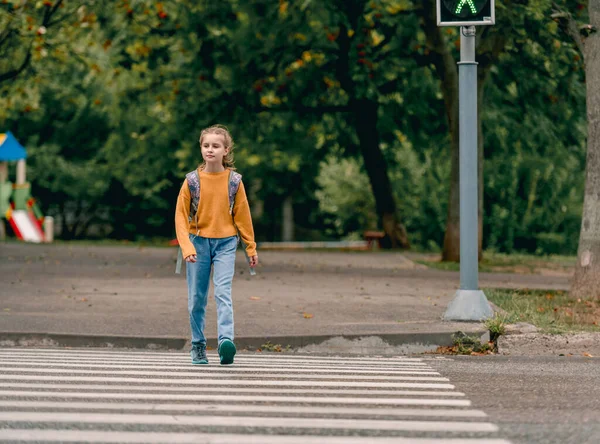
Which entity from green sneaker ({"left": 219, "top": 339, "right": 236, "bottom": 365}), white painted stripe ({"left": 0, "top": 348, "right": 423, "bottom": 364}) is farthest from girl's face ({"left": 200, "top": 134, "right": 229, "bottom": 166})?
white painted stripe ({"left": 0, "top": 348, "right": 423, "bottom": 364})

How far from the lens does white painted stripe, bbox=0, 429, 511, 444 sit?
18.5ft

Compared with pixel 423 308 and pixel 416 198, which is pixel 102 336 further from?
pixel 416 198

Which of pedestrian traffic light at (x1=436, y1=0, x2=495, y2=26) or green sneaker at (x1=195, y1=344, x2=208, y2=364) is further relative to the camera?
pedestrian traffic light at (x1=436, y1=0, x2=495, y2=26)

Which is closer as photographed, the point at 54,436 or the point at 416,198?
the point at 54,436

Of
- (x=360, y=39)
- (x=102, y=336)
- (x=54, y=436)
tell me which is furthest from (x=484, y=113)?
(x=54, y=436)

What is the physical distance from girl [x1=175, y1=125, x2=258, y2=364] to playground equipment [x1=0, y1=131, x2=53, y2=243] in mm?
27412

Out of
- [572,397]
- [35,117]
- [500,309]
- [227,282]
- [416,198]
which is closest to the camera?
[572,397]

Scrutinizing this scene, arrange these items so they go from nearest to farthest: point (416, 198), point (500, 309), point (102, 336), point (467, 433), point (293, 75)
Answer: point (467, 433) < point (102, 336) < point (500, 309) < point (293, 75) < point (416, 198)

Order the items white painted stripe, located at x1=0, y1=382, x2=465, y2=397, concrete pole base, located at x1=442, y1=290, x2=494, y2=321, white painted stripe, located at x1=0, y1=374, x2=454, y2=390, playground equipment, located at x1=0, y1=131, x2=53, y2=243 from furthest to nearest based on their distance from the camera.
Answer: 1. playground equipment, located at x1=0, y1=131, x2=53, y2=243
2. concrete pole base, located at x1=442, y1=290, x2=494, y2=321
3. white painted stripe, located at x1=0, y1=374, x2=454, y2=390
4. white painted stripe, located at x1=0, y1=382, x2=465, y2=397

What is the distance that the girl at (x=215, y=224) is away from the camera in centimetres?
859

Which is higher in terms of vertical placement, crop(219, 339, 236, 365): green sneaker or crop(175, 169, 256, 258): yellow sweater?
crop(175, 169, 256, 258): yellow sweater

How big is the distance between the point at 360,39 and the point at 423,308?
40.4 ft

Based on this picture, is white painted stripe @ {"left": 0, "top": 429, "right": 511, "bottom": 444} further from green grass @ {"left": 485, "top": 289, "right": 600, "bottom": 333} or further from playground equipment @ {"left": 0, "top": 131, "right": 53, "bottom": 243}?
playground equipment @ {"left": 0, "top": 131, "right": 53, "bottom": 243}

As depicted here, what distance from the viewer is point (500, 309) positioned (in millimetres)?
12406
